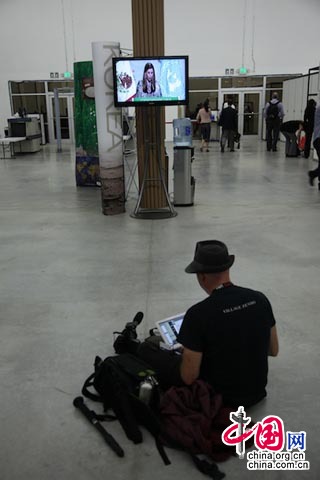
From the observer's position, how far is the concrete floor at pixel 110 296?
221 centimetres

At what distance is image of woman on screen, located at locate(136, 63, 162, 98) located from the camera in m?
6.11

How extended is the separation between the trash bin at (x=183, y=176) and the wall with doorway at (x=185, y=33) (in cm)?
1347

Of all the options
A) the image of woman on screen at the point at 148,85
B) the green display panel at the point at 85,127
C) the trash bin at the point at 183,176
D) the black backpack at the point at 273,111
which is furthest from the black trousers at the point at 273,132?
the image of woman on screen at the point at 148,85

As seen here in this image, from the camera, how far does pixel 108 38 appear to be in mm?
18781

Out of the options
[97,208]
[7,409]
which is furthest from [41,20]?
[7,409]

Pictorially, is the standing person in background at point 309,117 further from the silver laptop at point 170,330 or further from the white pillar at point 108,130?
the silver laptop at point 170,330

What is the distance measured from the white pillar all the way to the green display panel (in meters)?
2.50

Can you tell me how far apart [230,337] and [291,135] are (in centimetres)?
1190

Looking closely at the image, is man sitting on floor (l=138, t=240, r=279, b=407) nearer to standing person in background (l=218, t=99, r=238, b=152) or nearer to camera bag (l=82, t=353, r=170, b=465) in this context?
camera bag (l=82, t=353, r=170, b=465)

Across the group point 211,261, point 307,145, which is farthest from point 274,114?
point 211,261

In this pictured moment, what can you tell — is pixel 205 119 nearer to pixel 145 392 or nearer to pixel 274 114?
pixel 274 114

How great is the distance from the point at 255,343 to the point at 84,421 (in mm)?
1017

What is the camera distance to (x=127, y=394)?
92.9 inches

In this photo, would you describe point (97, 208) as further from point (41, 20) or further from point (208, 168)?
point (41, 20)
